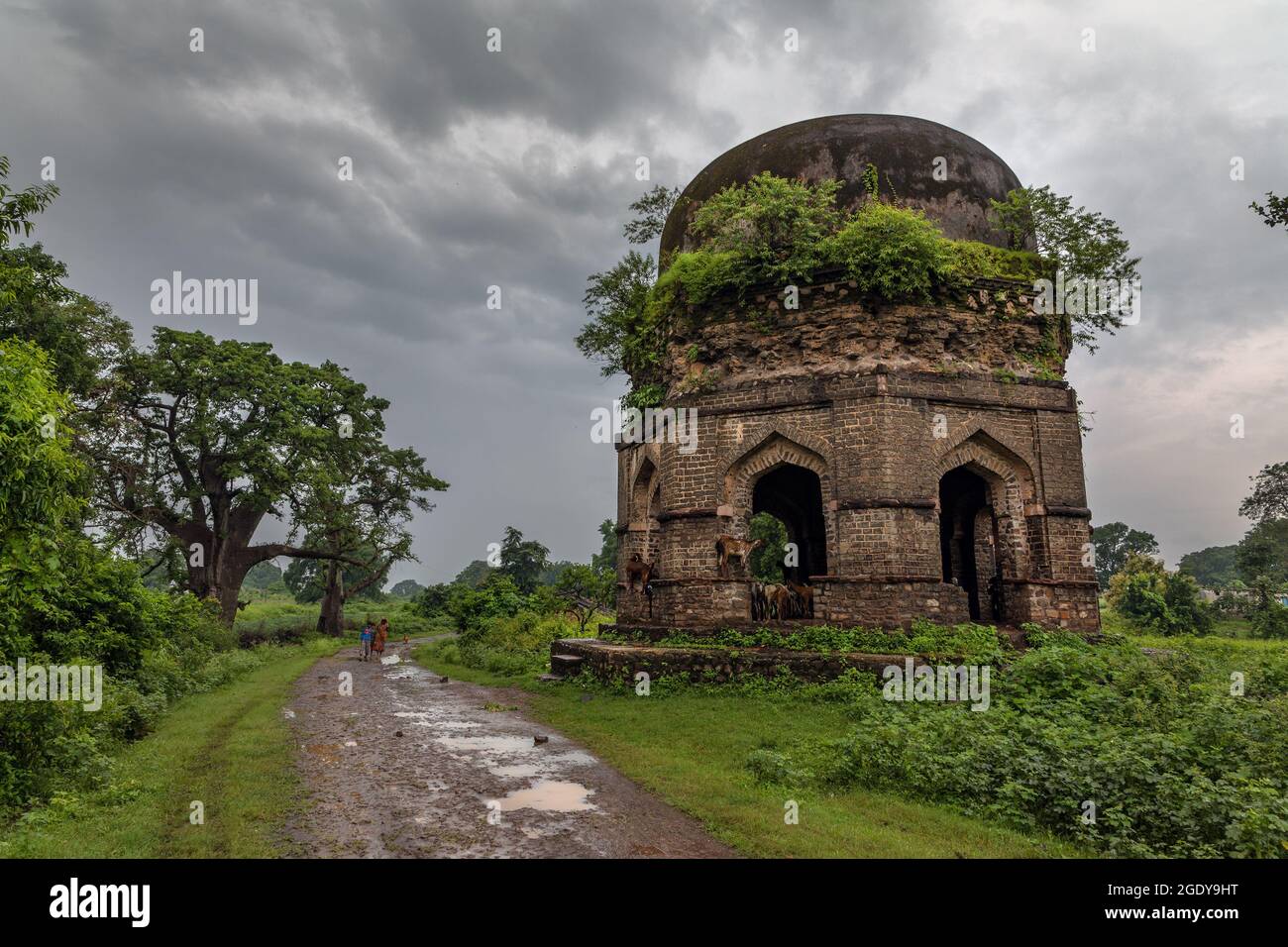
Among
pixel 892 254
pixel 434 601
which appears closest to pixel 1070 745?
pixel 892 254

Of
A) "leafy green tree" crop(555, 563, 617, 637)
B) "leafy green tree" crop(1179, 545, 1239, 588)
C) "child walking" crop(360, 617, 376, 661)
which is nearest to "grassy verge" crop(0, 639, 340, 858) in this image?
"child walking" crop(360, 617, 376, 661)

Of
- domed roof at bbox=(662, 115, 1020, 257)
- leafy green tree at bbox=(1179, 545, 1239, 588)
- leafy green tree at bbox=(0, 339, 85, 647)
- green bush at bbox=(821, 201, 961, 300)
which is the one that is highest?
domed roof at bbox=(662, 115, 1020, 257)

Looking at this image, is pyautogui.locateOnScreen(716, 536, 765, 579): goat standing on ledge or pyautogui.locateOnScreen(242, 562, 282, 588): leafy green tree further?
pyautogui.locateOnScreen(242, 562, 282, 588): leafy green tree

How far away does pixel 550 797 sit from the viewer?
643 cm

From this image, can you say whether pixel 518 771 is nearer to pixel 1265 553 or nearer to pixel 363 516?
pixel 363 516

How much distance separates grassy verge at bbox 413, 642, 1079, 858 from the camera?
5.26 m

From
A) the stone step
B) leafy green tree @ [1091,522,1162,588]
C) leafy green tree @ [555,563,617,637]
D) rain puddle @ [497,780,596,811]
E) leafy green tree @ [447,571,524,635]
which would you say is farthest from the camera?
leafy green tree @ [1091,522,1162,588]

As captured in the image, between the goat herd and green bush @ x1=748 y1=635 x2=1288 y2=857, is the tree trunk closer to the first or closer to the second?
the goat herd

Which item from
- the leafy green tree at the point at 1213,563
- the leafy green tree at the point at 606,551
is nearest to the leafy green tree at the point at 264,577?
the leafy green tree at the point at 606,551

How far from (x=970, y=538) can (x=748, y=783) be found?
38.6 feet

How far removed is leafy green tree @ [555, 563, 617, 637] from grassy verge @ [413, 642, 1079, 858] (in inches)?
469

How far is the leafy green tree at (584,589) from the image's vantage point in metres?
24.5

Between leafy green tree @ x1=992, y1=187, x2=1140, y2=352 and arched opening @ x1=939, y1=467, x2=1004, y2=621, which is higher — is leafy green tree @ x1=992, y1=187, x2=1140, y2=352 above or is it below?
above

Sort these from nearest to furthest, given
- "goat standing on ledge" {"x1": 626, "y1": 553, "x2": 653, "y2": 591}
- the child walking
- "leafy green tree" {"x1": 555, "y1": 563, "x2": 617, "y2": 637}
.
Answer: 1. "goat standing on ledge" {"x1": 626, "y1": 553, "x2": 653, "y2": 591}
2. the child walking
3. "leafy green tree" {"x1": 555, "y1": 563, "x2": 617, "y2": 637}
